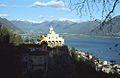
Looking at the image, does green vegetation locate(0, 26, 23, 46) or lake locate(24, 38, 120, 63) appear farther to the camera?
green vegetation locate(0, 26, 23, 46)

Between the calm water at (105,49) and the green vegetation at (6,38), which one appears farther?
the green vegetation at (6,38)

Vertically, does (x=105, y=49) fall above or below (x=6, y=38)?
below

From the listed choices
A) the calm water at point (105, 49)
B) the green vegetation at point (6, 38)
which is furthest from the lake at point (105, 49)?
the green vegetation at point (6, 38)

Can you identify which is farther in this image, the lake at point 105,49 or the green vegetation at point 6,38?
the green vegetation at point 6,38

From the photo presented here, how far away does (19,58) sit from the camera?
36.3 ft

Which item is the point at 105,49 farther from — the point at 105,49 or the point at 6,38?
the point at 6,38

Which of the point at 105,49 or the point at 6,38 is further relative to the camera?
the point at 105,49

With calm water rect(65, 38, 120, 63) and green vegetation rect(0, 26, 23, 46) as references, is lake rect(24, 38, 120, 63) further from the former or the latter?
green vegetation rect(0, 26, 23, 46)

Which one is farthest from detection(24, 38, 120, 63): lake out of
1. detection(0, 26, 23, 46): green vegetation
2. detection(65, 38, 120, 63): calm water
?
detection(0, 26, 23, 46): green vegetation

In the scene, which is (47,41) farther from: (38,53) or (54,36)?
(38,53)

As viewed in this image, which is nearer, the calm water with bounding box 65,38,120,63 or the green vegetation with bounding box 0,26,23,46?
the calm water with bounding box 65,38,120,63

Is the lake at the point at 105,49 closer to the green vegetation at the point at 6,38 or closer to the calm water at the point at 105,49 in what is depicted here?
the calm water at the point at 105,49

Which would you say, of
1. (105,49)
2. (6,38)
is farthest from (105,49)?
(6,38)

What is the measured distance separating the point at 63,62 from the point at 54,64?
28.6 inches
